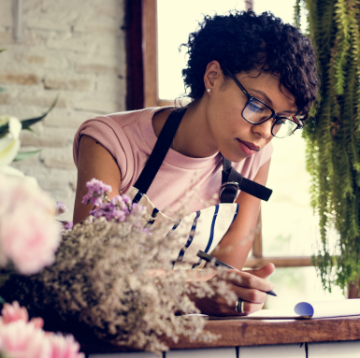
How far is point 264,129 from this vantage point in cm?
108

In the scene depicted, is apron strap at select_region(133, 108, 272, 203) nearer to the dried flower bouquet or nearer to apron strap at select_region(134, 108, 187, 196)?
apron strap at select_region(134, 108, 187, 196)

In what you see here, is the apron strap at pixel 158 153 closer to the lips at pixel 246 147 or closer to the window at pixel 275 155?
the lips at pixel 246 147

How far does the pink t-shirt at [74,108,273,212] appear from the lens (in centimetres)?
113

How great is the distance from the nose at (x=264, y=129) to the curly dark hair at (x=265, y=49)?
0.10 meters

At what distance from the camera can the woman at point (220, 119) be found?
1045mm

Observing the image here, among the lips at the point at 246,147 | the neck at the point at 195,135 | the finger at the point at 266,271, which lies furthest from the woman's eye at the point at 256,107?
the finger at the point at 266,271

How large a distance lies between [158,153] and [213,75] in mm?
313

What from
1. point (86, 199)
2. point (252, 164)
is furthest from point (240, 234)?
point (86, 199)

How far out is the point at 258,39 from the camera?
109 centimetres

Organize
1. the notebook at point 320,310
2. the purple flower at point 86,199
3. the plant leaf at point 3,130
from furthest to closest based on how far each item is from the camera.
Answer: the notebook at point 320,310 → the purple flower at point 86,199 → the plant leaf at point 3,130

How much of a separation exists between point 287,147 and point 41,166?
4.61 feet

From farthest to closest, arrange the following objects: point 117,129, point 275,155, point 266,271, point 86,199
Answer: point 275,155 → point 117,129 → point 266,271 → point 86,199

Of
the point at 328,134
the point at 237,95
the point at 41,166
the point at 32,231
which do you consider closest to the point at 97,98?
the point at 41,166

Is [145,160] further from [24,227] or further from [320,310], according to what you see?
[24,227]
